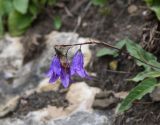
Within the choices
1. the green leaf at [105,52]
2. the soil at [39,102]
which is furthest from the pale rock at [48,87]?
the green leaf at [105,52]

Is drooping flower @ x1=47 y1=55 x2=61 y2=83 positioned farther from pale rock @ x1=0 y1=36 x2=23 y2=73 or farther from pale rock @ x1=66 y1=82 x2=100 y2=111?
pale rock @ x1=0 y1=36 x2=23 y2=73

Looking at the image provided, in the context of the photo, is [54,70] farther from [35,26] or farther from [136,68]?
[35,26]

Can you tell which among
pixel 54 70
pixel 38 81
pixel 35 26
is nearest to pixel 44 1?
pixel 35 26

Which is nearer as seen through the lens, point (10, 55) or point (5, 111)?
point (5, 111)

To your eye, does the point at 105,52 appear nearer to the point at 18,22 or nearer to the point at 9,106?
the point at 9,106

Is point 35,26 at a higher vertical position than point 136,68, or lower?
higher

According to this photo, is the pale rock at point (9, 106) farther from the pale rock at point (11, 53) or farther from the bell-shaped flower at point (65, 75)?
the bell-shaped flower at point (65, 75)

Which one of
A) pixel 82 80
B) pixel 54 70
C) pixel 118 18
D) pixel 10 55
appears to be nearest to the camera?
pixel 54 70
